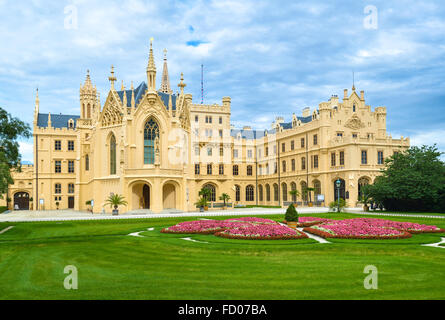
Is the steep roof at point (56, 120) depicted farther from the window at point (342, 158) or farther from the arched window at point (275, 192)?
the window at point (342, 158)

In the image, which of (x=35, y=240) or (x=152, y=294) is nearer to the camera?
(x=152, y=294)

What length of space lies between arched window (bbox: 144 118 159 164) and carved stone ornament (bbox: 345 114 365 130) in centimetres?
3219

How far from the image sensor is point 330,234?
21.6m

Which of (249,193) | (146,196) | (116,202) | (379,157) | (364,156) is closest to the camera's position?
(116,202)

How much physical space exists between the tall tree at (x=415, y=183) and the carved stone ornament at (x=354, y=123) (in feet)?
56.0

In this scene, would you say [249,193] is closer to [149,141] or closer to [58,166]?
[149,141]

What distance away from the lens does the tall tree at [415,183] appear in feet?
140

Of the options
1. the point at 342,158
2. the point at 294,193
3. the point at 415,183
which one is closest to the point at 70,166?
the point at 294,193

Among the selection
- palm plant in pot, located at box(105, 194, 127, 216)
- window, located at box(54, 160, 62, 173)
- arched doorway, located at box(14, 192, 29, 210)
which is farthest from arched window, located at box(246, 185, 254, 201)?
arched doorway, located at box(14, 192, 29, 210)

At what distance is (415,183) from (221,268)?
3673 centimetres

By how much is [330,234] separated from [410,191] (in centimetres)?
2614

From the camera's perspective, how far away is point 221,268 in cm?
1359
